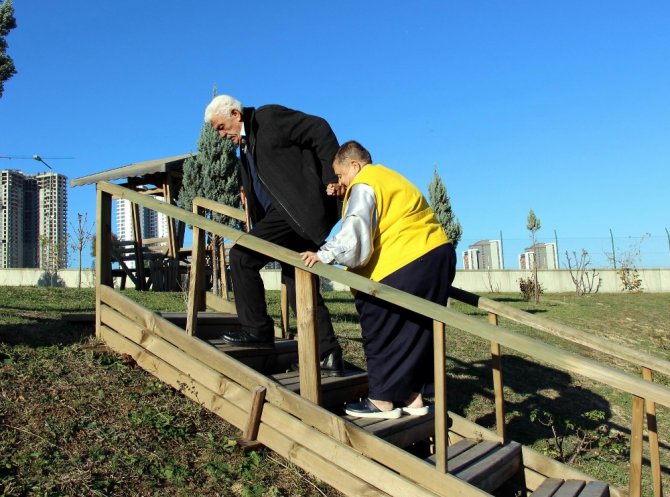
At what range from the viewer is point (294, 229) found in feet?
12.2

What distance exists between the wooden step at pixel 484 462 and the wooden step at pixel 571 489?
19cm

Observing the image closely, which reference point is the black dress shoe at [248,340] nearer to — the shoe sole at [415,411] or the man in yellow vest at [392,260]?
the man in yellow vest at [392,260]

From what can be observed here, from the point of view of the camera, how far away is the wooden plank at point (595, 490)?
10.8 feet

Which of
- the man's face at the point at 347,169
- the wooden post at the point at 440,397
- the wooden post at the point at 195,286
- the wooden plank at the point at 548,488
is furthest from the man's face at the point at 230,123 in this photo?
the wooden plank at the point at 548,488

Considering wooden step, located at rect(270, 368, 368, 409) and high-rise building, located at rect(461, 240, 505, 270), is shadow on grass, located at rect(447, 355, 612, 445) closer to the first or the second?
wooden step, located at rect(270, 368, 368, 409)

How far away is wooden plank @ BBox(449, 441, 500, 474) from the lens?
3196mm

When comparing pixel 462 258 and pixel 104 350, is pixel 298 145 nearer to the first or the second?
pixel 104 350

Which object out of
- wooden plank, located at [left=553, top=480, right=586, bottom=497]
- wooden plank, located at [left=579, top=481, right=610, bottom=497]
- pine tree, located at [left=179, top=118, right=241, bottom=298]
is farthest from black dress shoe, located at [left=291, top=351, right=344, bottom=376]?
pine tree, located at [left=179, top=118, right=241, bottom=298]

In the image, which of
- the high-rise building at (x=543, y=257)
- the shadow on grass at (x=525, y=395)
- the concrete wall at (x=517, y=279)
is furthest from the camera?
the high-rise building at (x=543, y=257)

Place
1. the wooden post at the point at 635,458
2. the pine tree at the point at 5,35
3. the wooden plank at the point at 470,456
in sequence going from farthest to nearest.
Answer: the pine tree at the point at 5,35 → the wooden plank at the point at 470,456 → the wooden post at the point at 635,458

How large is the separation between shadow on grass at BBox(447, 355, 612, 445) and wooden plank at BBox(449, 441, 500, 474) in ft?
5.27

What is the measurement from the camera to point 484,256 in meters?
28.6

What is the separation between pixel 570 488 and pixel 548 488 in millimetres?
118

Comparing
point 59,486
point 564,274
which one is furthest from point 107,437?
point 564,274
